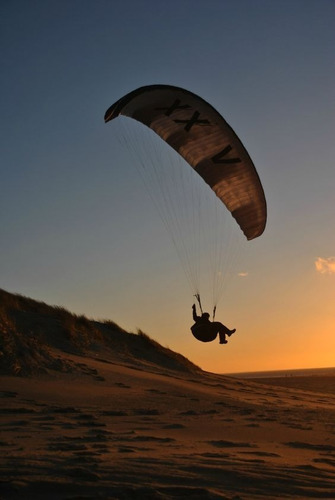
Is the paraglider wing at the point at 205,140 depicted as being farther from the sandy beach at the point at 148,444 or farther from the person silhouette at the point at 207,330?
the sandy beach at the point at 148,444

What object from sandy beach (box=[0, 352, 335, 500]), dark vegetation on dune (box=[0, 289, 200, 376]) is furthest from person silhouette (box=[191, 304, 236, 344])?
dark vegetation on dune (box=[0, 289, 200, 376])

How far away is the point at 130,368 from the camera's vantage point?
1416 centimetres

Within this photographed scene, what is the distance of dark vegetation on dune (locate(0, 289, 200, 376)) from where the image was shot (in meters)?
10.8

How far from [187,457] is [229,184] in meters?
8.63

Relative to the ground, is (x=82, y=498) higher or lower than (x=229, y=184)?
lower

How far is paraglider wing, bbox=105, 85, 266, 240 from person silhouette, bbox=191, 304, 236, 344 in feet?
10.4

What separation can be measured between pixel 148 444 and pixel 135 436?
485mm

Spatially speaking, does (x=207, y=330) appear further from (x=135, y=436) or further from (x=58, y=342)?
(x=135, y=436)

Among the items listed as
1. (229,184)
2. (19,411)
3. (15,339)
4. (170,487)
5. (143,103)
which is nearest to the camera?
(170,487)

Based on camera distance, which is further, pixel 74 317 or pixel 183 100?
pixel 74 317

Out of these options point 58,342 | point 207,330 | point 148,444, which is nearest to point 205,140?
point 207,330

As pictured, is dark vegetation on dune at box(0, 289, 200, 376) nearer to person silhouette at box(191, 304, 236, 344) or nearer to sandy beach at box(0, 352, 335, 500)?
sandy beach at box(0, 352, 335, 500)

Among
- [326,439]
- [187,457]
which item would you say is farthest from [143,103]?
[187,457]

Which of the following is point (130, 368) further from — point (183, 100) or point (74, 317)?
point (183, 100)
